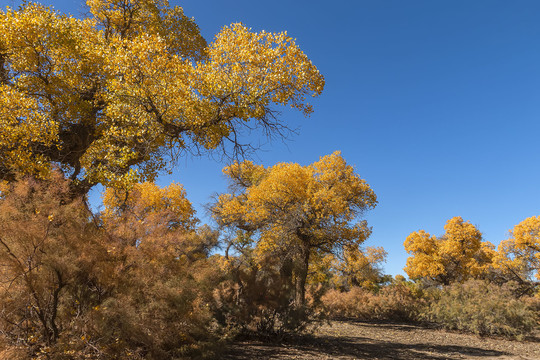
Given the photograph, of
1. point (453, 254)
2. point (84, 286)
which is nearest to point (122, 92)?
point (84, 286)

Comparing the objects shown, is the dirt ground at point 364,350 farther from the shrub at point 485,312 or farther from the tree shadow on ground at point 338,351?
the shrub at point 485,312

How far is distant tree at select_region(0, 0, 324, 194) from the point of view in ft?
21.8

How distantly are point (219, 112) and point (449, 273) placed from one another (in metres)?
24.9

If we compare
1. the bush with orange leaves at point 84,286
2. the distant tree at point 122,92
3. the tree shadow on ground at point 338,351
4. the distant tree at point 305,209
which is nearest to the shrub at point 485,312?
the tree shadow on ground at point 338,351

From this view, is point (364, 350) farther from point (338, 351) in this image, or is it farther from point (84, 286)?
point (84, 286)

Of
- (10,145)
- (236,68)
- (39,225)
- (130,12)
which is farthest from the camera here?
(130,12)

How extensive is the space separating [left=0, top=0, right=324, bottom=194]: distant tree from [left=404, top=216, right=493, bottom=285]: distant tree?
21361mm

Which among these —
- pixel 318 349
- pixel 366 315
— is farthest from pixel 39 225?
pixel 366 315

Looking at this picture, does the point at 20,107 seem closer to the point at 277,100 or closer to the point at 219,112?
the point at 219,112

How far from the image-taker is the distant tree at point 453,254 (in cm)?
2314

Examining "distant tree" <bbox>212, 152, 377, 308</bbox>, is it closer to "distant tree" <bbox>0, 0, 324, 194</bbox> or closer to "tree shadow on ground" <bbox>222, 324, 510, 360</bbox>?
"tree shadow on ground" <bbox>222, 324, 510, 360</bbox>

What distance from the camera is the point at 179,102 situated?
670 centimetres

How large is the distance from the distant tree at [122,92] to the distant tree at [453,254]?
21.4 metres

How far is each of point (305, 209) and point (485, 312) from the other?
10.0 m
